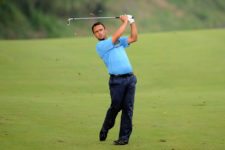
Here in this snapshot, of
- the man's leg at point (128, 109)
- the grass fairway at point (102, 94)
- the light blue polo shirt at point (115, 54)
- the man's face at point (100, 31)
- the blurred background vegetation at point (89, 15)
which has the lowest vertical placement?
the blurred background vegetation at point (89, 15)

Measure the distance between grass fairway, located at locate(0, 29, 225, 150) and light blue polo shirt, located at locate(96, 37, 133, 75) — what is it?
1126 mm

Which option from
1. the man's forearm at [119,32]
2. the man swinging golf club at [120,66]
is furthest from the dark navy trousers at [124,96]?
the man's forearm at [119,32]

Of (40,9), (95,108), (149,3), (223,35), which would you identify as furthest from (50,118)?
(149,3)

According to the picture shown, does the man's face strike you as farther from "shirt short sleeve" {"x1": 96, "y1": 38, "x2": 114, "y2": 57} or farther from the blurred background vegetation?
the blurred background vegetation

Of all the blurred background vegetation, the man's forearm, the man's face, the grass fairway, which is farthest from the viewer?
the blurred background vegetation

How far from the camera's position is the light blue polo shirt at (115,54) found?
9.75m

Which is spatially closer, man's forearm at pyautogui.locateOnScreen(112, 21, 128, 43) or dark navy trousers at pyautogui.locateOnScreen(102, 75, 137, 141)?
man's forearm at pyautogui.locateOnScreen(112, 21, 128, 43)

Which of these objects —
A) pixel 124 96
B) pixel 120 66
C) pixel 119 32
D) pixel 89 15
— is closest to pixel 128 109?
pixel 124 96

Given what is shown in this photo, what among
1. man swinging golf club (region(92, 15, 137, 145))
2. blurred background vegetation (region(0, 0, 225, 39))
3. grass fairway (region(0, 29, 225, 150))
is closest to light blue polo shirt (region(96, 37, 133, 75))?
man swinging golf club (region(92, 15, 137, 145))

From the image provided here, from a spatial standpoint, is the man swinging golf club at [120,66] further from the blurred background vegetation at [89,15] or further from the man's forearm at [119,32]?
the blurred background vegetation at [89,15]

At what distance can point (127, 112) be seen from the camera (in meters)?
10.0

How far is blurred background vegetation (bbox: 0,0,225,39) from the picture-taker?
54.8m

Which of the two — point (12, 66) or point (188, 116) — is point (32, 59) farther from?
point (188, 116)

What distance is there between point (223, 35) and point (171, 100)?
14901 mm
